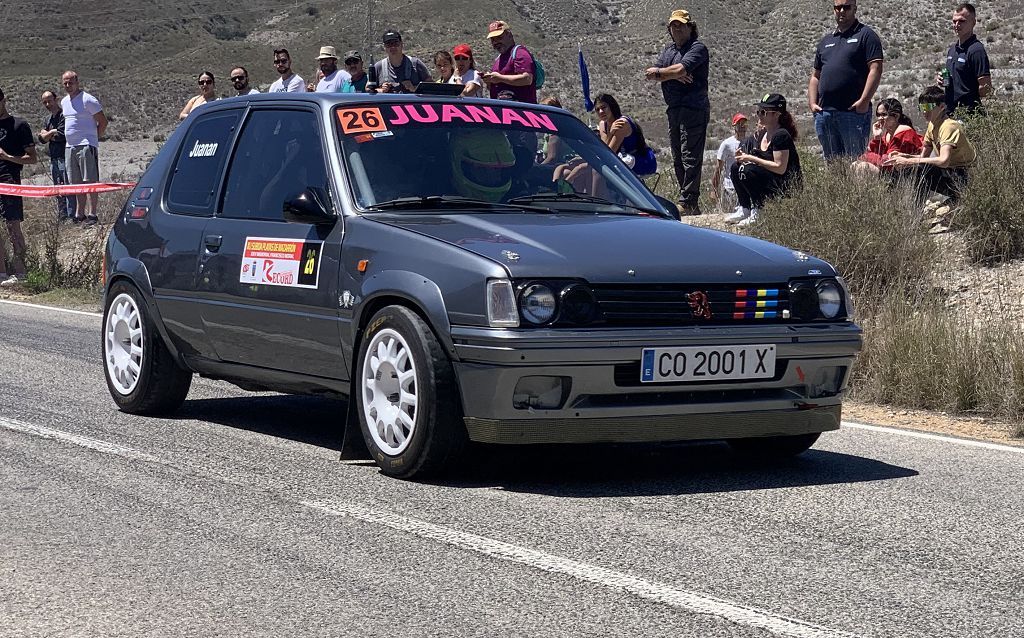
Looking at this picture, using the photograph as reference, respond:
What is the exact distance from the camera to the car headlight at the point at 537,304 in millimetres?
6285

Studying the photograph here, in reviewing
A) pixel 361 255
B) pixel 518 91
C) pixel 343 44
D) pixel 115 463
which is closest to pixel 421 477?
pixel 361 255

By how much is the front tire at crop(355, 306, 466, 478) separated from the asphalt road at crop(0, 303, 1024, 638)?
15 cm

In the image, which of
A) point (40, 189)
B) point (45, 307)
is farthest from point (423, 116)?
point (40, 189)

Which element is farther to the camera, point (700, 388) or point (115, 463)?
point (115, 463)

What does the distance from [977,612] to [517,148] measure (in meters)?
3.76

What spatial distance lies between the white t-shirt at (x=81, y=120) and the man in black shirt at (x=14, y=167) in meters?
2.12

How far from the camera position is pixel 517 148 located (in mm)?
7754

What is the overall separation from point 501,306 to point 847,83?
28.8 feet

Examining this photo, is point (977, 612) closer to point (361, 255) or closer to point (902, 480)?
point (902, 480)

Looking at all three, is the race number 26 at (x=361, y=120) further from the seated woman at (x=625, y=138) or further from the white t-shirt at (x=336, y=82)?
the white t-shirt at (x=336, y=82)

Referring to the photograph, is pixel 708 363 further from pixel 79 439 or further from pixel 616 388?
pixel 79 439

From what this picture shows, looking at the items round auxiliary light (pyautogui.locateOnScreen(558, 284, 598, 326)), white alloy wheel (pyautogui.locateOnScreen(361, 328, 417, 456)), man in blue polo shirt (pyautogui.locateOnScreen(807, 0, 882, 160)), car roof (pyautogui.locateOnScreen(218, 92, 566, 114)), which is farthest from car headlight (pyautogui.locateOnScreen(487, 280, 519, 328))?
man in blue polo shirt (pyautogui.locateOnScreen(807, 0, 882, 160))

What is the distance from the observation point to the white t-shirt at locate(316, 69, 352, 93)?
54.0 feet

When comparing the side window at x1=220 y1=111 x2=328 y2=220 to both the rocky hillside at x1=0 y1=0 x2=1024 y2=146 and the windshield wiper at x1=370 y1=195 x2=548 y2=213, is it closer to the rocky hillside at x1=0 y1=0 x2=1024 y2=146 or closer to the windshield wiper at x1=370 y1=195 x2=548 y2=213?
the windshield wiper at x1=370 y1=195 x2=548 y2=213
